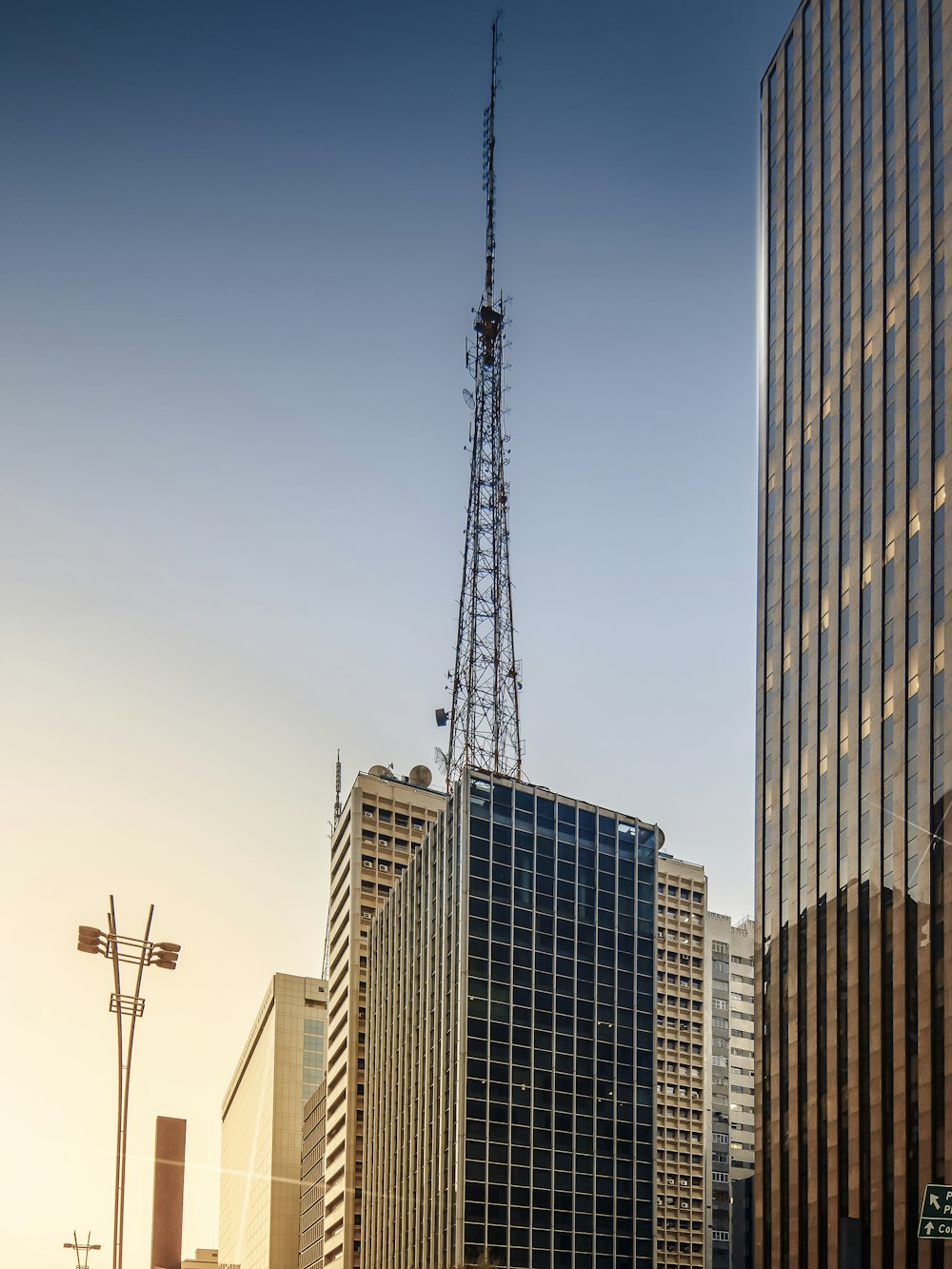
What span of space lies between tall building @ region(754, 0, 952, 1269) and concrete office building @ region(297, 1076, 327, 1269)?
87.5 meters

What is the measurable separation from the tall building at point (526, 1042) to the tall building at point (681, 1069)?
4314 cm

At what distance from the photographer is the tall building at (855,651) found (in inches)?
3041

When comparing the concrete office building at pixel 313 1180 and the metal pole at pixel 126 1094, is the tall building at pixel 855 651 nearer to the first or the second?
the metal pole at pixel 126 1094

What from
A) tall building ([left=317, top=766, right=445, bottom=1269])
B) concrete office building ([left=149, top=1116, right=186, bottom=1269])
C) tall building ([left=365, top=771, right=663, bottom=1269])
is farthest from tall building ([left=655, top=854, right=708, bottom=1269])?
concrete office building ([left=149, top=1116, right=186, bottom=1269])

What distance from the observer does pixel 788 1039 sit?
296ft

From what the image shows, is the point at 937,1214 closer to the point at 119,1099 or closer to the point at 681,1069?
the point at 119,1099

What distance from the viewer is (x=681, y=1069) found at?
174 m

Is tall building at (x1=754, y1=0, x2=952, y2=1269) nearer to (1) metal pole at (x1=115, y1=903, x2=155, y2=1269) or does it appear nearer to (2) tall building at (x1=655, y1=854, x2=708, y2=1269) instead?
(1) metal pole at (x1=115, y1=903, x2=155, y2=1269)

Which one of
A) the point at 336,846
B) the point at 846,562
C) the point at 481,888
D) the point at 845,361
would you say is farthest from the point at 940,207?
the point at 336,846

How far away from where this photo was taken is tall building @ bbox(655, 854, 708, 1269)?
168m

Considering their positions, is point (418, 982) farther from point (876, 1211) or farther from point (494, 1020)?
point (876, 1211)

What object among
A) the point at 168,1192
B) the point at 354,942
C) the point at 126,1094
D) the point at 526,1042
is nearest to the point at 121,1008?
the point at 126,1094

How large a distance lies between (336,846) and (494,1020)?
58.6 m

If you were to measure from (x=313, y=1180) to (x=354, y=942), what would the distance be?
38.5 metres
